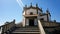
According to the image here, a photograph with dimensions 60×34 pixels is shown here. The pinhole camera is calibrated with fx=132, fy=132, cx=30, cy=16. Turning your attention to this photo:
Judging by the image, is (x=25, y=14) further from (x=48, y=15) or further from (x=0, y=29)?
(x=0, y=29)

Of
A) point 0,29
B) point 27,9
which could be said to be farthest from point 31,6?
point 0,29

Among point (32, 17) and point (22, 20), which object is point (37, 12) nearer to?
point (32, 17)

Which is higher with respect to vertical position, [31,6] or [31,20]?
[31,6]

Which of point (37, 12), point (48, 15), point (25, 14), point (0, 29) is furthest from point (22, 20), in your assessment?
point (0, 29)

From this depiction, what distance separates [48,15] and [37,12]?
3891 mm

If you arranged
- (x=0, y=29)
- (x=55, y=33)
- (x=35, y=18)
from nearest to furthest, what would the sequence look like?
(x=55, y=33)
(x=0, y=29)
(x=35, y=18)

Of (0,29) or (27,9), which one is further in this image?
(27,9)

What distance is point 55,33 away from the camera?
1480 cm

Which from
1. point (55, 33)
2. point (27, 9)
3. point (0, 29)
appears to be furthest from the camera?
point (27, 9)

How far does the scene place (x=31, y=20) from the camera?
2884 cm

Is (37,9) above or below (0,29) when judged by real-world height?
above

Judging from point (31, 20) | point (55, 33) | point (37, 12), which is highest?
point (37, 12)

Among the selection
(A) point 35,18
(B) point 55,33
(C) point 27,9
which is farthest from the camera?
(C) point 27,9

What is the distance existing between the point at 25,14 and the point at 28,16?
40.3 inches
